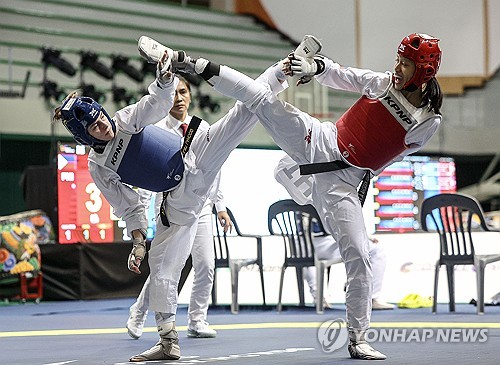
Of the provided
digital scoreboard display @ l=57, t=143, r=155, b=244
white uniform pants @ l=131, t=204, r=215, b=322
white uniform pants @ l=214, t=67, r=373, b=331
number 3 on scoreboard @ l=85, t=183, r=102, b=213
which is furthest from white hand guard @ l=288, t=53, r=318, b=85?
number 3 on scoreboard @ l=85, t=183, r=102, b=213

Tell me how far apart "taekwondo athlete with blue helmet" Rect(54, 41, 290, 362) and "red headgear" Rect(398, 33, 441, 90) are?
70 centimetres

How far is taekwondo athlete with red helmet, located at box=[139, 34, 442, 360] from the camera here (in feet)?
15.1

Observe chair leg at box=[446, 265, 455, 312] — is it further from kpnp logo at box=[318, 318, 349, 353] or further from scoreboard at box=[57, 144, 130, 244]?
scoreboard at box=[57, 144, 130, 244]

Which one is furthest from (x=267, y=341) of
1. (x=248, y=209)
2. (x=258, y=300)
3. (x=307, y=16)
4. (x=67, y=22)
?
(x=307, y=16)

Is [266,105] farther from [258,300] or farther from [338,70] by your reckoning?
[258,300]

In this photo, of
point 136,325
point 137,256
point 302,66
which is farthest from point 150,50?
point 136,325

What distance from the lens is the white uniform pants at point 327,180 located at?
4.63m

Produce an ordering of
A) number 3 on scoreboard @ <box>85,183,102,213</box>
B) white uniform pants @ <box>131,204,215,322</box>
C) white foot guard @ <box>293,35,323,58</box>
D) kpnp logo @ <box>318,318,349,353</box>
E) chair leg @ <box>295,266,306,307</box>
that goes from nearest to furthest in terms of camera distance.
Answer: white foot guard @ <box>293,35,323,58</box>
kpnp logo @ <box>318,318,349,353</box>
white uniform pants @ <box>131,204,215,322</box>
chair leg @ <box>295,266,306,307</box>
number 3 on scoreboard @ <box>85,183,102,213</box>

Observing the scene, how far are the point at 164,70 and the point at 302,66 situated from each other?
70 centimetres

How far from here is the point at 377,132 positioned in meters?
4.80

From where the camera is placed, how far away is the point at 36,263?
10.1 m

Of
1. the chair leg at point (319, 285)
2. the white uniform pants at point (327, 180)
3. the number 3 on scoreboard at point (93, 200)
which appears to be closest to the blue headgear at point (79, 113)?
the white uniform pants at point (327, 180)

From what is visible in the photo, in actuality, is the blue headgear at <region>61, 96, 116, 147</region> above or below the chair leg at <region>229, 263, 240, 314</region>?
above
